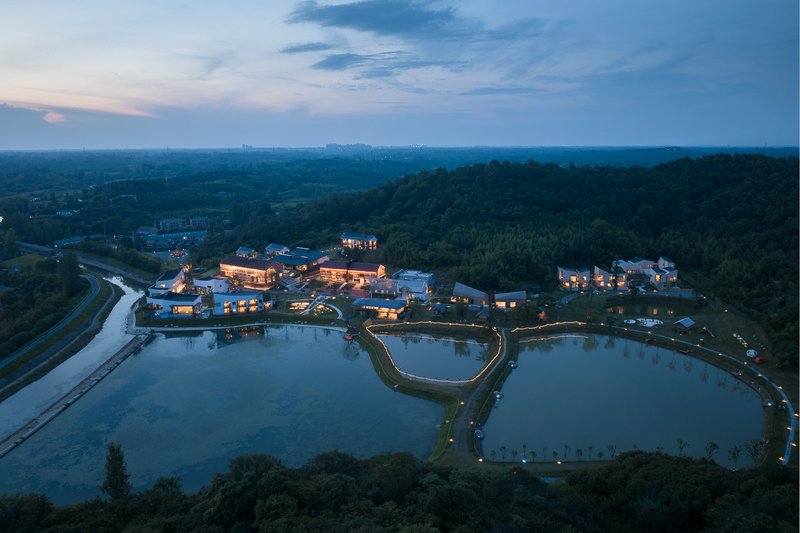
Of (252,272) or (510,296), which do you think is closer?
(510,296)

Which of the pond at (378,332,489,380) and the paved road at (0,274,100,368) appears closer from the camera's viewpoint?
the pond at (378,332,489,380)

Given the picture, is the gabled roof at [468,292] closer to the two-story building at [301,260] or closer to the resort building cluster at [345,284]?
the resort building cluster at [345,284]

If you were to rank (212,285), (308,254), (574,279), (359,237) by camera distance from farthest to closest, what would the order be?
(359,237), (308,254), (574,279), (212,285)

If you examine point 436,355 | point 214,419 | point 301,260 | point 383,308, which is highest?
point 301,260

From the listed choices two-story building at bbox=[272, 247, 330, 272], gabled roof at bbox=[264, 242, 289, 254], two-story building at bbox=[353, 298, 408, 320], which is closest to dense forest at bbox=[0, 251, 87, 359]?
two-story building at bbox=[272, 247, 330, 272]

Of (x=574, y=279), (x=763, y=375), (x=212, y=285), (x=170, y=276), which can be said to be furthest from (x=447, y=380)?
(x=170, y=276)

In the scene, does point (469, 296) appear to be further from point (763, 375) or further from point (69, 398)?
point (69, 398)

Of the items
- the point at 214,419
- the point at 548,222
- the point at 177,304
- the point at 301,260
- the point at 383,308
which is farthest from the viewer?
the point at 548,222

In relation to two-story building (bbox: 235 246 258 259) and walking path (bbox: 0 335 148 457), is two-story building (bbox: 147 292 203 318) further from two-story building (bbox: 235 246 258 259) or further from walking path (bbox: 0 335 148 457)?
two-story building (bbox: 235 246 258 259)
